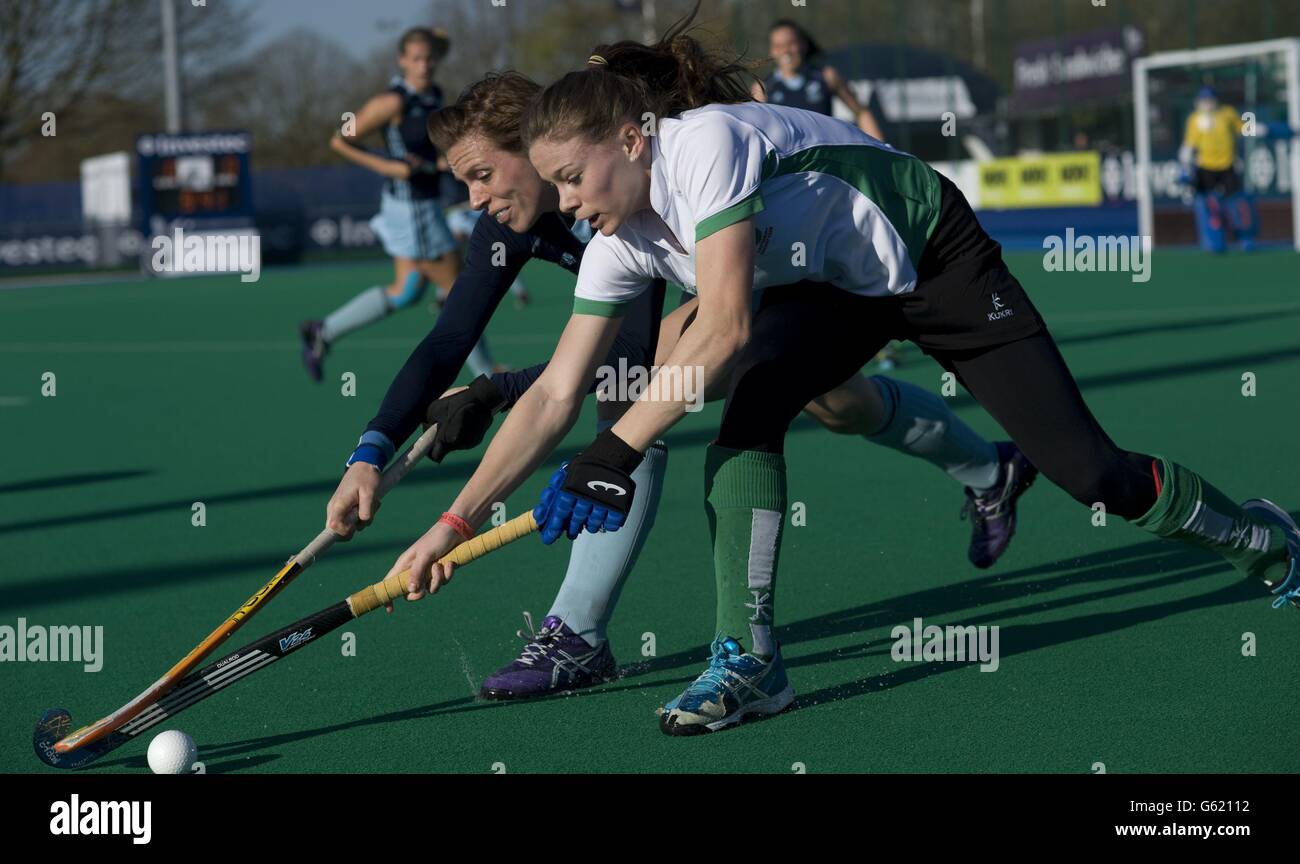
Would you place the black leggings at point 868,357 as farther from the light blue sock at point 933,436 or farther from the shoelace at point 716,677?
the light blue sock at point 933,436

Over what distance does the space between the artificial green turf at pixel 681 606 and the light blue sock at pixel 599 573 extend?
0.18 metres

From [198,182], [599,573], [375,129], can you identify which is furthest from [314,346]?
[198,182]

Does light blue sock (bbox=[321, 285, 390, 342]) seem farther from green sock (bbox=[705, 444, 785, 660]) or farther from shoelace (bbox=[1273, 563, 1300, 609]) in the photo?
shoelace (bbox=[1273, 563, 1300, 609])

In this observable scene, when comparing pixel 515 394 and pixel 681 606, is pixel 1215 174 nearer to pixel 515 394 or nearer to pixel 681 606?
pixel 681 606

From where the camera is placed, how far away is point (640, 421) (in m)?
3.36

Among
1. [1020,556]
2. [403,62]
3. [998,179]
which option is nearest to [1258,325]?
[403,62]

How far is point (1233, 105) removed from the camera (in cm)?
2100

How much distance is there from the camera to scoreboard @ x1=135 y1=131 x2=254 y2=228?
26.2 meters

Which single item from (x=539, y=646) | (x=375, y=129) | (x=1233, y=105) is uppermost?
(x=1233, y=105)

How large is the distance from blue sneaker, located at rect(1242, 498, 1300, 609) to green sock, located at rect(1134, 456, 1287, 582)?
0.06 ft

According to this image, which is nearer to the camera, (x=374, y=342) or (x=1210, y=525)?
(x=1210, y=525)

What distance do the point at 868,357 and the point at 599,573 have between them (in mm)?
814
